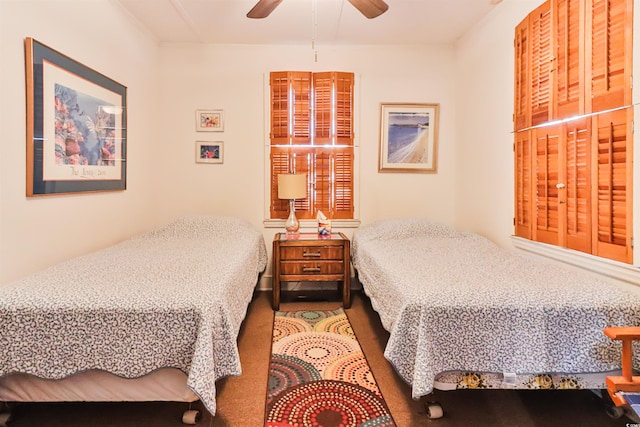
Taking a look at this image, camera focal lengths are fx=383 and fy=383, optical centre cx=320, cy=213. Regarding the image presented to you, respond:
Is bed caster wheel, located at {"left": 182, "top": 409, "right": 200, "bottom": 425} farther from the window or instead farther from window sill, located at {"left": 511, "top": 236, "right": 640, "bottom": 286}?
the window

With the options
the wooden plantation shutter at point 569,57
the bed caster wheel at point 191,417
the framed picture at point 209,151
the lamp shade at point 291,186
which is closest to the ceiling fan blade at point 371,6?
the wooden plantation shutter at point 569,57

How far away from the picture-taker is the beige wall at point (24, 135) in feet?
6.35

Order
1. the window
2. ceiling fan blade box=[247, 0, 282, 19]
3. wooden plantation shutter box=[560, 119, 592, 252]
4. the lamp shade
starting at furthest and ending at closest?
the window, the lamp shade, ceiling fan blade box=[247, 0, 282, 19], wooden plantation shutter box=[560, 119, 592, 252]

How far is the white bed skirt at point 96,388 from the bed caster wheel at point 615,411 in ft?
6.14

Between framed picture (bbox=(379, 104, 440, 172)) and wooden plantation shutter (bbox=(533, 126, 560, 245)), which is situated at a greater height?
framed picture (bbox=(379, 104, 440, 172))

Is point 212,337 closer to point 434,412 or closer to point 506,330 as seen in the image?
point 434,412

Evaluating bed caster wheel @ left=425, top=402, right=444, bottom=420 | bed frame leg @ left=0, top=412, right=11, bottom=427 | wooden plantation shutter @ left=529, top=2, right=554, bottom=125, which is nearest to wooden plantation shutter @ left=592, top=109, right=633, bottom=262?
wooden plantation shutter @ left=529, top=2, right=554, bottom=125

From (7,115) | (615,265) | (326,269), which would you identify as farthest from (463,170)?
(7,115)

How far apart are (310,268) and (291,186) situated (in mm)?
768

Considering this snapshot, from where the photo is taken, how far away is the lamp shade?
3.47 m

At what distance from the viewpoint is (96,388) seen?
1.59 meters

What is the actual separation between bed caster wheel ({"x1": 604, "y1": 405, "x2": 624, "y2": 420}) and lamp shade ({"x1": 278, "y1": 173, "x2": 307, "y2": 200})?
2535 mm

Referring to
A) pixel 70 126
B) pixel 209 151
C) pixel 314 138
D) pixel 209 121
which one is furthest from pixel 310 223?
pixel 70 126

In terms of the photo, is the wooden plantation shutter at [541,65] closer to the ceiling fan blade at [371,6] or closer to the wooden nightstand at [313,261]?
the ceiling fan blade at [371,6]
